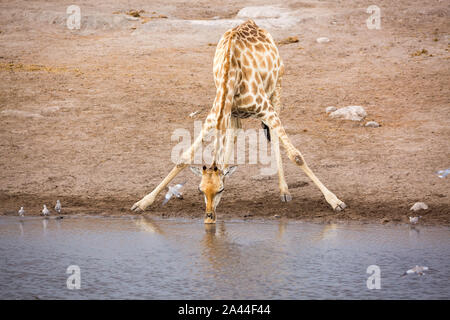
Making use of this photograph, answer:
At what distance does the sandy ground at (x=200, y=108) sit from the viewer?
406 inches

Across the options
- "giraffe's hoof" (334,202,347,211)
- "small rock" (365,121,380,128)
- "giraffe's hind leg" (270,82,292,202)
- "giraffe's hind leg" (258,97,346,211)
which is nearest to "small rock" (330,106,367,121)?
"small rock" (365,121,380,128)

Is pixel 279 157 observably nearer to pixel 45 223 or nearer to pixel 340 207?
pixel 340 207

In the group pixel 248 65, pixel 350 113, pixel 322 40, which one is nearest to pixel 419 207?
pixel 248 65

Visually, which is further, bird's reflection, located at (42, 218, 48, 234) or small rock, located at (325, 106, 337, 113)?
small rock, located at (325, 106, 337, 113)

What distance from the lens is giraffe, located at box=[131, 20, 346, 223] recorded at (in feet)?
29.1

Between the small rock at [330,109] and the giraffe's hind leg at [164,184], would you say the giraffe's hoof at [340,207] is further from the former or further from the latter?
the small rock at [330,109]

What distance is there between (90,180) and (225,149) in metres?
2.77

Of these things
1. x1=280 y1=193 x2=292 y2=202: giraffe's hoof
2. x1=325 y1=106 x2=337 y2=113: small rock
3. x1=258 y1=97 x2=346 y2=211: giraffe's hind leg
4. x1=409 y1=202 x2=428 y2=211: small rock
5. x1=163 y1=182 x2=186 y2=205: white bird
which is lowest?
x1=409 y1=202 x2=428 y2=211: small rock

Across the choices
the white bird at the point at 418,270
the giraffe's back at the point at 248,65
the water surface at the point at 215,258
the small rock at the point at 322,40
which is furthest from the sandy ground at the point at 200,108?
the white bird at the point at 418,270

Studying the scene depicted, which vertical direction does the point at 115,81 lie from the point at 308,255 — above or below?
above

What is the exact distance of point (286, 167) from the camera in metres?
11.7

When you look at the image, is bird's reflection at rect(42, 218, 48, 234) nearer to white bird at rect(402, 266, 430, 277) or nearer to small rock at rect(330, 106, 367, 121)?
white bird at rect(402, 266, 430, 277)

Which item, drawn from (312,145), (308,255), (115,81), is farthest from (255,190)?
(115,81)
